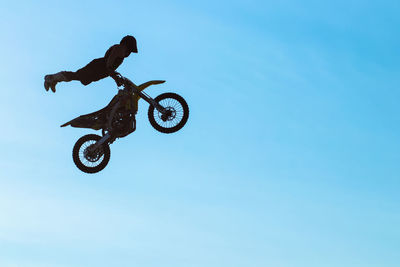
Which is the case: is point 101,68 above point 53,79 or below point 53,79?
above

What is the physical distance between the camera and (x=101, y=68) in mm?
23328

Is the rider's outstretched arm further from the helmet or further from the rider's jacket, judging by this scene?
the helmet

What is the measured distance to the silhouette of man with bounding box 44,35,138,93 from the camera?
75.7ft

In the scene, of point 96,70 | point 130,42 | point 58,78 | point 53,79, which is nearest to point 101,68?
point 96,70

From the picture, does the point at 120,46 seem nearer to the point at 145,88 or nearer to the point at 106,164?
the point at 145,88

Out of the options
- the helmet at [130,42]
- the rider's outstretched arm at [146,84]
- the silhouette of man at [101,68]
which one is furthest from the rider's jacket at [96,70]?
the rider's outstretched arm at [146,84]

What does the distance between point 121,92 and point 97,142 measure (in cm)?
167

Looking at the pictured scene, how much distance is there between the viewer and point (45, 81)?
23484 millimetres

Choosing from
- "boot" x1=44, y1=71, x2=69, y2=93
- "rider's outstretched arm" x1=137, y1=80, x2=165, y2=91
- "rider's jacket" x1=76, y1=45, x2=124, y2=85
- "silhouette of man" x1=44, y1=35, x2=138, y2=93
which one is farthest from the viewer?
"rider's outstretched arm" x1=137, y1=80, x2=165, y2=91

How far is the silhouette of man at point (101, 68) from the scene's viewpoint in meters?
23.1

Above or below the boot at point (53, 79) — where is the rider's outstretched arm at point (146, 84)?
above

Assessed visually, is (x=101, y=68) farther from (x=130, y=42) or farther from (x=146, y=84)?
(x=146, y=84)

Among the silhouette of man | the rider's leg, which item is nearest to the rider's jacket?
the silhouette of man

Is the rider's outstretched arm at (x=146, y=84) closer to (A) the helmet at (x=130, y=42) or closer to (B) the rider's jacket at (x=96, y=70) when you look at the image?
(B) the rider's jacket at (x=96, y=70)
